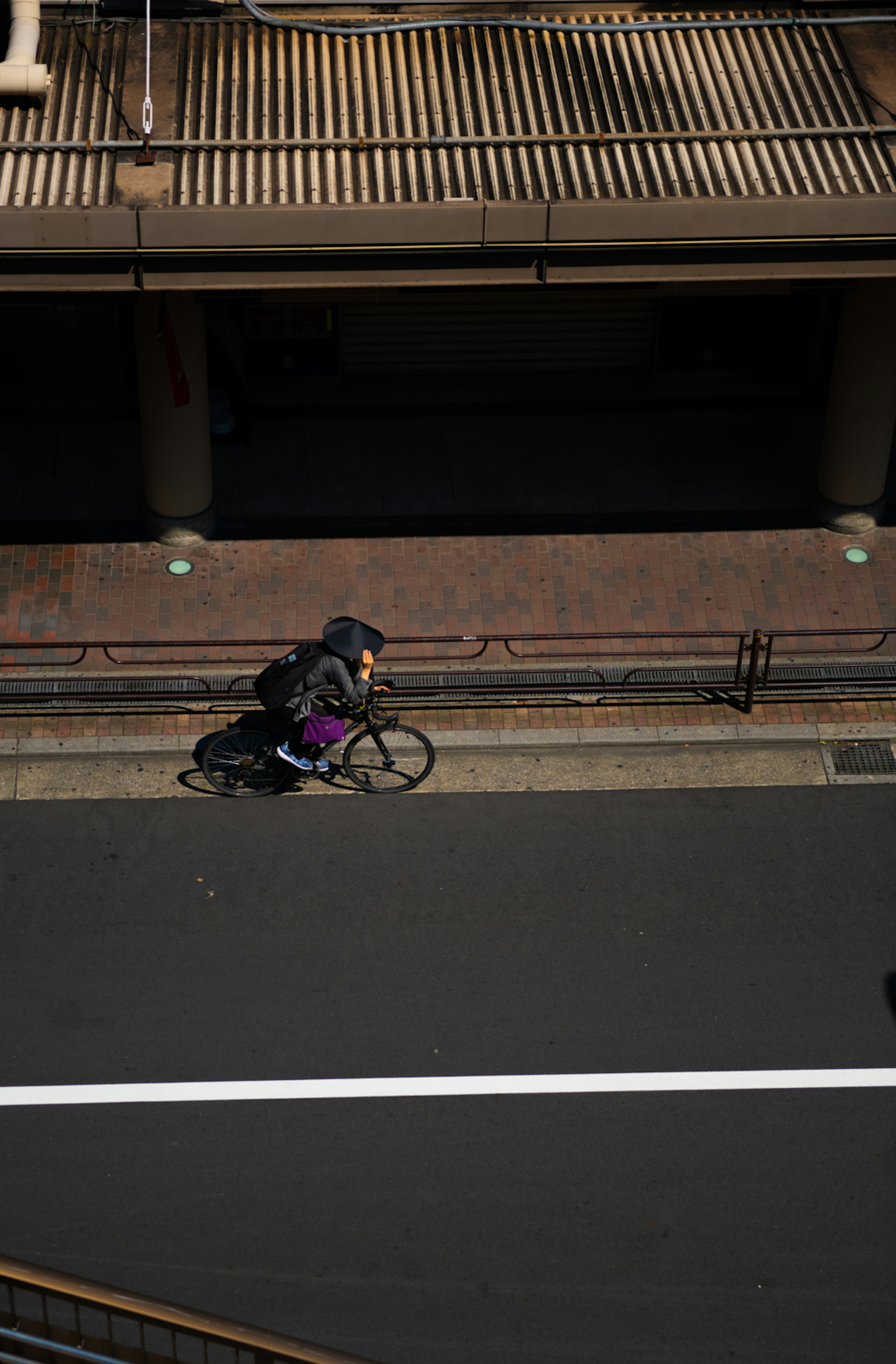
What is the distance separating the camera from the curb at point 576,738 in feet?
45.0

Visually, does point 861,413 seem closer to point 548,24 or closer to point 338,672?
point 548,24

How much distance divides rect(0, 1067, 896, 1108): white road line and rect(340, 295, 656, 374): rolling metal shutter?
1076cm

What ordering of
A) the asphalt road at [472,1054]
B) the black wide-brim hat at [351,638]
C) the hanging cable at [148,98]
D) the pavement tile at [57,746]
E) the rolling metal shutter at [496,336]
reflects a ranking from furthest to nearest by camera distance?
the rolling metal shutter at [496,336], the pavement tile at [57,746], the hanging cable at [148,98], the black wide-brim hat at [351,638], the asphalt road at [472,1054]

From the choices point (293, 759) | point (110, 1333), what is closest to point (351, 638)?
point (293, 759)

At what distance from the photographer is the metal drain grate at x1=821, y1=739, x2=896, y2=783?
44.3ft

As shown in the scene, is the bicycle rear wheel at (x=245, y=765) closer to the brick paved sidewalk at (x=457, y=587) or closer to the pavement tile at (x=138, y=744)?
the pavement tile at (x=138, y=744)

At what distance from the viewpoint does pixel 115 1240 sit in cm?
974

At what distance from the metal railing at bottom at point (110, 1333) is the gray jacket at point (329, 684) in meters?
5.63

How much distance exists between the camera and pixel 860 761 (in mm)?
13711

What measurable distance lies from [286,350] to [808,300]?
6.81 meters

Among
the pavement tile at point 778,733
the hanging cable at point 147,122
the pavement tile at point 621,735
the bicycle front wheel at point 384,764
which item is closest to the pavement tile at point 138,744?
the bicycle front wheel at point 384,764

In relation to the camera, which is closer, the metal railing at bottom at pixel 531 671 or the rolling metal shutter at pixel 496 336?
the metal railing at bottom at pixel 531 671

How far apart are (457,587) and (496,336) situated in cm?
455

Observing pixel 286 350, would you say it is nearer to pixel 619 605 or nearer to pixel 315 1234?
pixel 619 605
